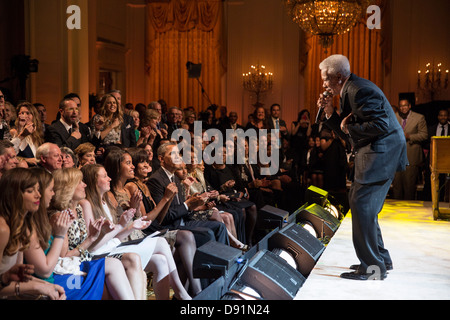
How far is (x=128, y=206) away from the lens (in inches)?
158

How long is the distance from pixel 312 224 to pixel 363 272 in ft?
6.07

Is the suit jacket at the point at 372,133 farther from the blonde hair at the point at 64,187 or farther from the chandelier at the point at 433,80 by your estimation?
the chandelier at the point at 433,80

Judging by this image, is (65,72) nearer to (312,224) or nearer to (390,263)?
(312,224)

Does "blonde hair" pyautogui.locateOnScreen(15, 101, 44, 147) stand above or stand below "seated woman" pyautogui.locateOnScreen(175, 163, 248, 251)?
above

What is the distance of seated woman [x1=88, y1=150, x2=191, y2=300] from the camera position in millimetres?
3488

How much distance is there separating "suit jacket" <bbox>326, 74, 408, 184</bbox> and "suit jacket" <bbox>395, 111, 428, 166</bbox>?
473 cm

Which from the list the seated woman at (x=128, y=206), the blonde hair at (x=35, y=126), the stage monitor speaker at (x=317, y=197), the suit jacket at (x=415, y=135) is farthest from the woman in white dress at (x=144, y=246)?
the suit jacket at (x=415, y=135)

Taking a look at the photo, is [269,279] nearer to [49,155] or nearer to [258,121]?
[49,155]

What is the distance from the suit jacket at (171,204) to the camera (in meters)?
4.48

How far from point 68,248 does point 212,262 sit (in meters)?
0.81

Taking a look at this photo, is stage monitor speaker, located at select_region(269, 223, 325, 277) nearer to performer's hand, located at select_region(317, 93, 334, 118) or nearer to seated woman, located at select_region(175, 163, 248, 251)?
seated woman, located at select_region(175, 163, 248, 251)

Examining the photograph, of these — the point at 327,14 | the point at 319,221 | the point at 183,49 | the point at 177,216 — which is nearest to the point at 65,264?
the point at 177,216

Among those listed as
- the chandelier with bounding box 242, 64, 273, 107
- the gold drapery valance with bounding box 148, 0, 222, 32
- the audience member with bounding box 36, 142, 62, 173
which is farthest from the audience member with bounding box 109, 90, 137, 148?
the gold drapery valance with bounding box 148, 0, 222, 32
